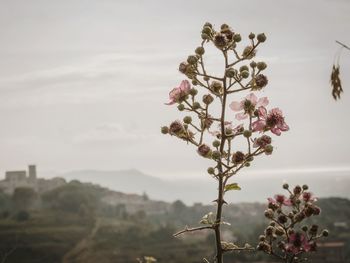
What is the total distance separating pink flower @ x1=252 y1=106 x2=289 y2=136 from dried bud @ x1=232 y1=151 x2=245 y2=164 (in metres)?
0.24

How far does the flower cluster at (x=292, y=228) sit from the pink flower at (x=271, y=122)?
759 millimetres

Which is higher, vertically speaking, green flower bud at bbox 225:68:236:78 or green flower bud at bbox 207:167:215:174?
green flower bud at bbox 225:68:236:78

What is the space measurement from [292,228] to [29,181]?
469ft

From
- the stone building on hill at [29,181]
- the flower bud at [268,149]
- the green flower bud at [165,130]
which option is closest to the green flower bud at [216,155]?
the flower bud at [268,149]

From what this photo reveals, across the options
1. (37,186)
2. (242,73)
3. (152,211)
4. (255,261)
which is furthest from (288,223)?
(152,211)

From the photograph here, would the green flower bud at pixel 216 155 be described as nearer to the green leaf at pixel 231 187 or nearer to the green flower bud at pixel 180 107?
the green leaf at pixel 231 187

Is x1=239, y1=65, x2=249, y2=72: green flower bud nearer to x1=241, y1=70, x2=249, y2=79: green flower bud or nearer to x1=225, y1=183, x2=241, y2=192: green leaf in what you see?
x1=241, y1=70, x2=249, y2=79: green flower bud

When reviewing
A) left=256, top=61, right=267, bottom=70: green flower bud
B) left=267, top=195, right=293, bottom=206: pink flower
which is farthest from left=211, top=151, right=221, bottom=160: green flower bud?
left=267, top=195, right=293, bottom=206: pink flower

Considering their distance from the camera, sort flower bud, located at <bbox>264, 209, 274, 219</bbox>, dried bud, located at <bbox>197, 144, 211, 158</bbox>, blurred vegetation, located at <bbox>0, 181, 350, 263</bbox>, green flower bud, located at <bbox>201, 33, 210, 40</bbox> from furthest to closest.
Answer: blurred vegetation, located at <bbox>0, 181, 350, 263</bbox>, flower bud, located at <bbox>264, 209, 274, 219</bbox>, green flower bud, located at <bbox>201, 33, 210, 40</bbox>, dried bud, located at <bbox>197, 144, 211, 158</bbox>

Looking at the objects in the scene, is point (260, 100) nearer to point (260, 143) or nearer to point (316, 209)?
point (260, 143)

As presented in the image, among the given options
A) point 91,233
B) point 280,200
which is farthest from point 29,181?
point 280,200

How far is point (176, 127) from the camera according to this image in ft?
11.4

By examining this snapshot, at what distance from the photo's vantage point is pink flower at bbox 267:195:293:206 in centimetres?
405

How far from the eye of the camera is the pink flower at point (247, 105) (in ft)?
11.2
